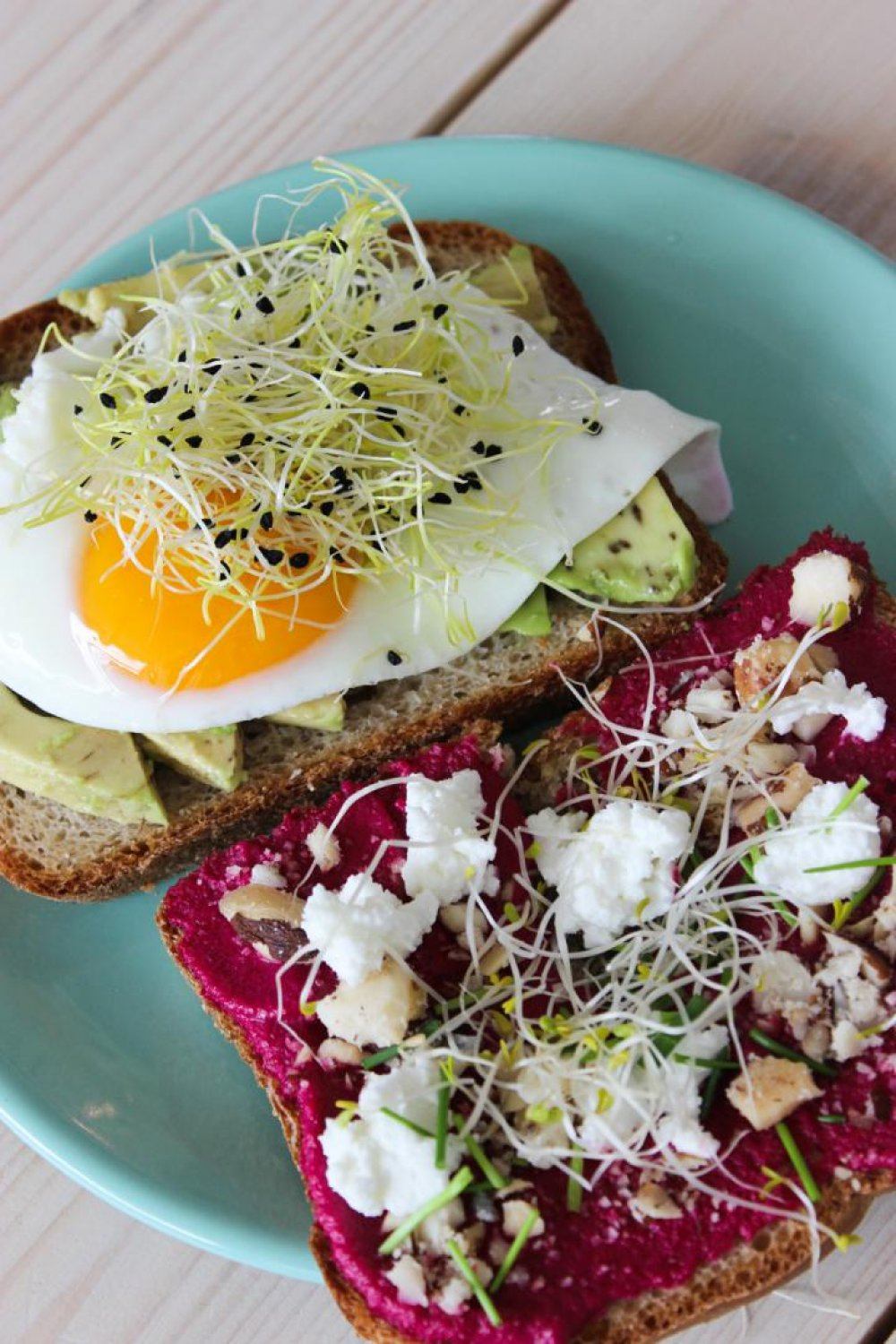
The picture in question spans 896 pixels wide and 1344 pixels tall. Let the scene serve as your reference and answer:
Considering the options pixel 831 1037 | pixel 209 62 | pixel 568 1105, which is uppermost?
pixel 209 62

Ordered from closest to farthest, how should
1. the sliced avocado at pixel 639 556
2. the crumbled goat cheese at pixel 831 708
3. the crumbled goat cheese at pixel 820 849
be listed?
1. the crumbled goat cheese at pixel 820 849
2. the crumbled goat cheese at pixel 831 708
3. the sliced avocado at pixel 639 556

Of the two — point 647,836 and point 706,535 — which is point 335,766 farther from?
point 706,535

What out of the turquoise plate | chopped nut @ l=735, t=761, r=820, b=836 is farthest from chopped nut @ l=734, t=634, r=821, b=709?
the turquoise plate

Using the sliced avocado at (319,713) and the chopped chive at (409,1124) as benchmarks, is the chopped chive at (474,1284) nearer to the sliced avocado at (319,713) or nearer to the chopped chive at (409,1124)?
the chopped chive at (409,1124)

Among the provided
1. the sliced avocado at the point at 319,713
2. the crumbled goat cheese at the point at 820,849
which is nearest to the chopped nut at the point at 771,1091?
the crumbled goat cheese at the point at 820,849

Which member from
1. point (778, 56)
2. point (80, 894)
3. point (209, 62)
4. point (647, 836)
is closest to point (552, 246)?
point (778, 56)

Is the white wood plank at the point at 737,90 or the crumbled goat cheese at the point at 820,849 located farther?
the white wood plank at the point at 737,90
